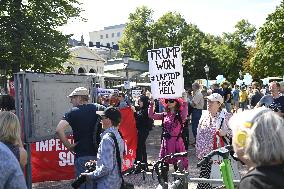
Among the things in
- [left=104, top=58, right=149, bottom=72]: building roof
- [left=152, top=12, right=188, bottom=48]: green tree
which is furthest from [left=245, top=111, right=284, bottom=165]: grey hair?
[left=104, top=58, right=149, bottom=72]: building roof

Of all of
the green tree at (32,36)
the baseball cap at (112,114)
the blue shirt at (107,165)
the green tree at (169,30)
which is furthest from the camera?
the green tree at (169,30)

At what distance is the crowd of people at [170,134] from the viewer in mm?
2232

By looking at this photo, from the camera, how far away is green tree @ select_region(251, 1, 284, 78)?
47344 mm

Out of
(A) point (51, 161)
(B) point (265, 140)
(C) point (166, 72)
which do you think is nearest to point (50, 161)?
(A) point (51, 161)

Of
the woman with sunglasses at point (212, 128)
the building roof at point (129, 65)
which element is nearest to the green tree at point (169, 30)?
the building roof at point (129, 65)

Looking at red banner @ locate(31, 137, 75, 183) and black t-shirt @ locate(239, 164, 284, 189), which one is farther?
red banner @ locate(31, 137, 75, 183)

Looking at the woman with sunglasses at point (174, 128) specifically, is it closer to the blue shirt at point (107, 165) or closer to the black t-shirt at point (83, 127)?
the black t-shirt at point (83, 127)

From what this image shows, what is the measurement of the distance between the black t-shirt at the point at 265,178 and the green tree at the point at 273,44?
47413mm

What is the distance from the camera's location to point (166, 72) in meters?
8.46

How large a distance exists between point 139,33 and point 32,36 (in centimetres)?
5100

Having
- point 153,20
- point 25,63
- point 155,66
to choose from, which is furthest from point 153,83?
point 153,20

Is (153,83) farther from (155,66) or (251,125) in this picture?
(251,125)

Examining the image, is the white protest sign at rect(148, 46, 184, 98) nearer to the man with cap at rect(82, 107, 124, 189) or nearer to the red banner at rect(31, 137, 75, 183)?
the red banner at rect(31, 137, 75, 183)

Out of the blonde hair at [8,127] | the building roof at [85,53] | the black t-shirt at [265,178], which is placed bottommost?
the black t-shirt at [265,178]
